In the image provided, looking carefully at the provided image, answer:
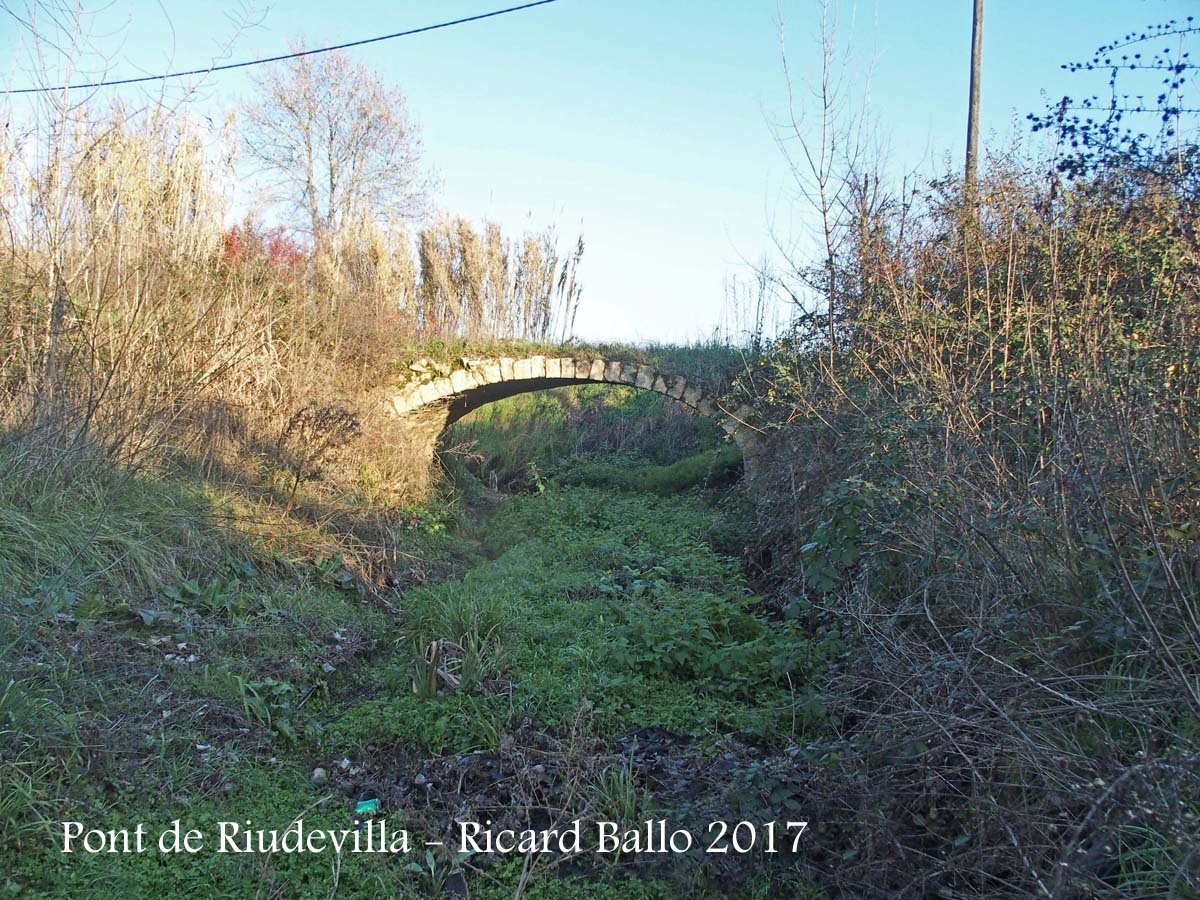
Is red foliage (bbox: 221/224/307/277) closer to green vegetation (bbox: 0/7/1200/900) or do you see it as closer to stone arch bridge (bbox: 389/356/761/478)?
green vegetation (bbox: 0/7/1200/900)

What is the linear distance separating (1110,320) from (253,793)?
3.71m

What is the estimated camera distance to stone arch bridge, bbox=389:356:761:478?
1020cm

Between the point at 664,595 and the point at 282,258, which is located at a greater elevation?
the point at 282,258

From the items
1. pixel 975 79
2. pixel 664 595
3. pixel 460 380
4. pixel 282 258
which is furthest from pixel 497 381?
pixel 975 79

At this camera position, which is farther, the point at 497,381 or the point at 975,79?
the point at 497,381

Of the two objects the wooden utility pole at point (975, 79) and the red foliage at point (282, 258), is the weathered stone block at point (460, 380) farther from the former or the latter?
the wooden utility pole at point (975, 79)

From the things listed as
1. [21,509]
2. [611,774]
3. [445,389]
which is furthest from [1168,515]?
[445,389]

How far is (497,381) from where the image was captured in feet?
35.0

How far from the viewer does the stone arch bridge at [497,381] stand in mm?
10203

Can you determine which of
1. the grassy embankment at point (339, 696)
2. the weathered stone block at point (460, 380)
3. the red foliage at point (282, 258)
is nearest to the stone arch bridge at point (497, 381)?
the weathered stone block at point (460, 380)

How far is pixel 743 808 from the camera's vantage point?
2.88 metres

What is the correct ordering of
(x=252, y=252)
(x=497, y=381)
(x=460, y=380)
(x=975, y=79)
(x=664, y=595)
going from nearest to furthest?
(x=664, y=595) → (x=252, y=252) → (x=975, y=79) → (x=460, y=380) → (x=497, y=381)

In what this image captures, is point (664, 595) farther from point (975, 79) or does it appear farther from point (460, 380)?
point (975, 79)

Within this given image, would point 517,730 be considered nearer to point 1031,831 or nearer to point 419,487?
point 1031,831
